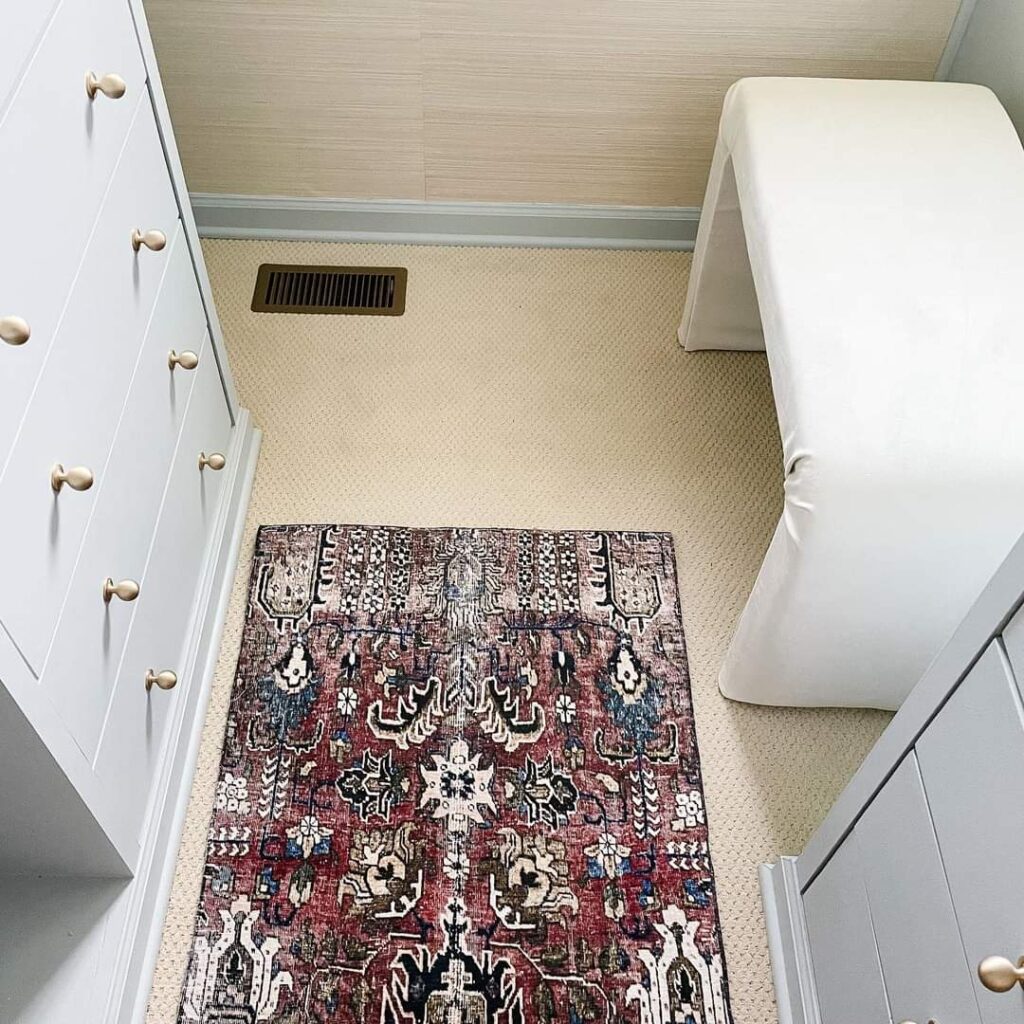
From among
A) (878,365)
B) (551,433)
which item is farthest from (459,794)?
(878,365)

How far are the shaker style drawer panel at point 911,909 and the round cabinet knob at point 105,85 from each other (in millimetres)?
1044

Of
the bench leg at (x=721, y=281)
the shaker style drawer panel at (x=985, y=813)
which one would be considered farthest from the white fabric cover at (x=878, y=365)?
the shaker style drawer panel at (x=985, y=813)

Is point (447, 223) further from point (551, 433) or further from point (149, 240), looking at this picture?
point (149, 240)

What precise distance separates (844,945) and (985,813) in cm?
40

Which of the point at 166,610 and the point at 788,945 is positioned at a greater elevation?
the point at 166,610

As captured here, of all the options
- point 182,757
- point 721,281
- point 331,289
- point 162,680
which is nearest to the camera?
point 162,680

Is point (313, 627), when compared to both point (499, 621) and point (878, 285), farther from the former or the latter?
point (878, 285)

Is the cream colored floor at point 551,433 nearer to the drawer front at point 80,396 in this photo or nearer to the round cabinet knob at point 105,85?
the drawer front at point 80,396

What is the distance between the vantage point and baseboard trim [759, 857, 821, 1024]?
1312 mm

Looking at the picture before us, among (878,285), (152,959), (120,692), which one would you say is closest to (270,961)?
(152,959)

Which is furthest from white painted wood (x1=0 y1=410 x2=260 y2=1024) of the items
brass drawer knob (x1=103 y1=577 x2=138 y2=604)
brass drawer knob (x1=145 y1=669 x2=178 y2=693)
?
brass drawer knob (x1=103 y1=577 x2=138 y2=604)

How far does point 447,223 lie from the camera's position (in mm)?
2191

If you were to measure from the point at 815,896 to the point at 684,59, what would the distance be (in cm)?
143

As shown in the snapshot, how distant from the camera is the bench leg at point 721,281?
178cm
